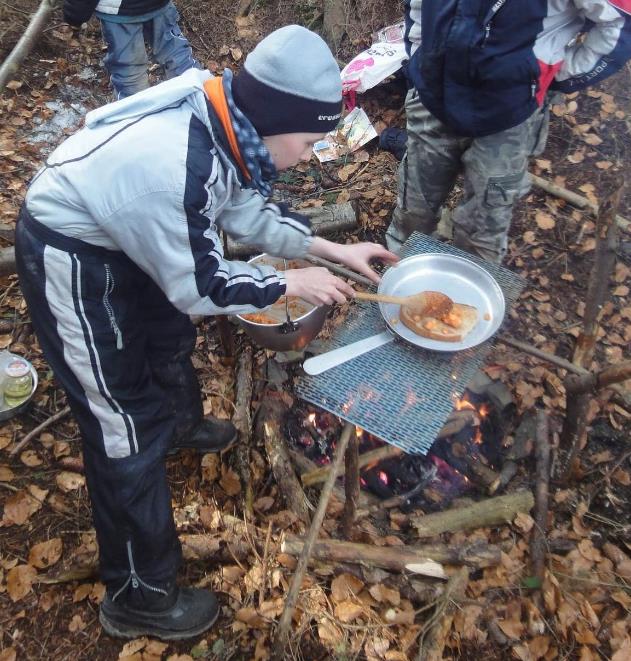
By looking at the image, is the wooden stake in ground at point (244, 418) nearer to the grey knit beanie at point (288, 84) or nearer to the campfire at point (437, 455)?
the campfire at point (437, 455)

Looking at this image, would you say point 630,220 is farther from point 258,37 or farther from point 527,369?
point 258,37

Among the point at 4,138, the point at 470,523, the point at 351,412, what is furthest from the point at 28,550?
the point at 4,138

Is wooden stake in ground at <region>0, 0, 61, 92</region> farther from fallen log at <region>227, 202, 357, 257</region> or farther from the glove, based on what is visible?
fallen log at <region>227, 202, 357, 257</region>

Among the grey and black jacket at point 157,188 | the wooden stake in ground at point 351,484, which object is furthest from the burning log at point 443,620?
the grey and black jacket at point 157,188

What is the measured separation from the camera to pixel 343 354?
2674 mm

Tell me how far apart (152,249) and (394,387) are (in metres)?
1.23

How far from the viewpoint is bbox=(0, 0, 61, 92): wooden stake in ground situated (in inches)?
263

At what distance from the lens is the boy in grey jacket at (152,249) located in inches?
81.8

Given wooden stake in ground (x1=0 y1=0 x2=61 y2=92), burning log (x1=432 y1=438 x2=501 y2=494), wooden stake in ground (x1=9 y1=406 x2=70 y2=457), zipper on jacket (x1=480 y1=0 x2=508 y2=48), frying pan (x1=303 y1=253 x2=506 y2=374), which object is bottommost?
burning log (x1=432 y1=438 x2=501 y2=494)

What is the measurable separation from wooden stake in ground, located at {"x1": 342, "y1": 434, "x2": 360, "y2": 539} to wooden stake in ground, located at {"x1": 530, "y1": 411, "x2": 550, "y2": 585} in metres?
1.06

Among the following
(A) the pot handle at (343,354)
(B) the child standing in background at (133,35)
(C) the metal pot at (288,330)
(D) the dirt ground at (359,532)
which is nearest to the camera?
(A) the pot handle at (343,354)

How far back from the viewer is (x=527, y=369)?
428cm

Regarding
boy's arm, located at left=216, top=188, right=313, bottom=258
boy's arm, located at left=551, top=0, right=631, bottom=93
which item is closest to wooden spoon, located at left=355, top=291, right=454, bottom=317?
boy's arm, located at left=216, top=188, right=313, bottom=258

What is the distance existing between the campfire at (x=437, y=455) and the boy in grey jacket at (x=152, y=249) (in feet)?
3.88
